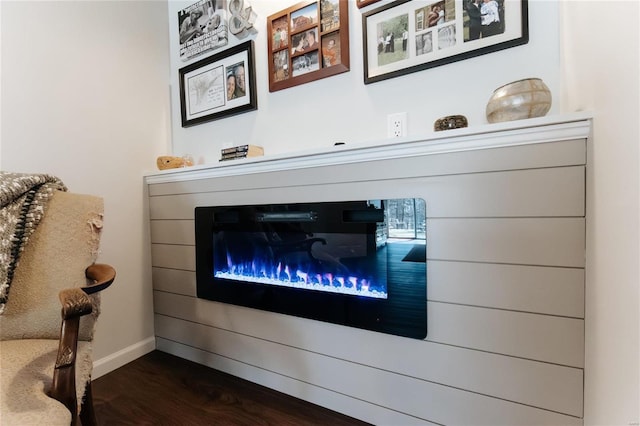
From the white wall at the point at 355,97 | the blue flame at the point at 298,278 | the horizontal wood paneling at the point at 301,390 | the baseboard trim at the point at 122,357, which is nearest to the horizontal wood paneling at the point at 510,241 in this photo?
the blue flame at the point at 298,278

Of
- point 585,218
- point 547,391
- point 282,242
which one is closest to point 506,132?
point 585,218

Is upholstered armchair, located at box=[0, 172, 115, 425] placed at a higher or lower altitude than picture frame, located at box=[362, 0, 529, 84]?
lower

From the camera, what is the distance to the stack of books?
5.05 feet

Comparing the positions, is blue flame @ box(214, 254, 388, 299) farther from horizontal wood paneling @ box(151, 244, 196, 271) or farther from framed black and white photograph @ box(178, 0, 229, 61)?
framed black and white photograph @ box(178, 0, 229, 61)

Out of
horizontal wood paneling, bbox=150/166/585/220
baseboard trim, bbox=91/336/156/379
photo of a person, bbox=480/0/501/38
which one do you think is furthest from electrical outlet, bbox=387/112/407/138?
baseboard trim, bbox=91/336/156/379

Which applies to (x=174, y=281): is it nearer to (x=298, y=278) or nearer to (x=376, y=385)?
(x=298, y=278)

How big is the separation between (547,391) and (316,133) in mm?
1315

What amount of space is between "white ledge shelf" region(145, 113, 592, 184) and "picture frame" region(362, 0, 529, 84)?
410mm

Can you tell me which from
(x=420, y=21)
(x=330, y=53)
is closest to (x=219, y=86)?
(x=330, y=53)

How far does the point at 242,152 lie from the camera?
1.55 meters

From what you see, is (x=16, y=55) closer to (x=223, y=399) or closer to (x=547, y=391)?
(x=223, y=399)

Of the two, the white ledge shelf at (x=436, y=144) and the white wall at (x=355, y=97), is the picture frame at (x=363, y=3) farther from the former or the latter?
the white ledge shelf at (x=436, y=144)

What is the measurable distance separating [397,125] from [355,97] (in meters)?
0.25

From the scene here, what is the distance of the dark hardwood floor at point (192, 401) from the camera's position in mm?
1243
